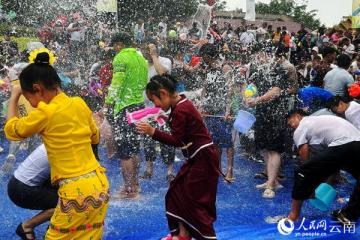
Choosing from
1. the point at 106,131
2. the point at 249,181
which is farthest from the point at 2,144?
the point at 249,181

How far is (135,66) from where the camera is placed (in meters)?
5.72

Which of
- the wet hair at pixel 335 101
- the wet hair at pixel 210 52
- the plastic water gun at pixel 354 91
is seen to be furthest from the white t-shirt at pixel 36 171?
the plastic water gun at pixel 354 91

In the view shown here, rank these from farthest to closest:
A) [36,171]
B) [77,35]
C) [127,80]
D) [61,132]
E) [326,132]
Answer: [77,35] → [127,80] → [326,132] → [36,171] → [61,132]

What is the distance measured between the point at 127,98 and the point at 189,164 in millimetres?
1942

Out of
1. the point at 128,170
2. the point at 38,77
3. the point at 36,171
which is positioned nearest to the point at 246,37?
the point at 128,170

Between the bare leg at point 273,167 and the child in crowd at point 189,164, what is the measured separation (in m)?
2.29

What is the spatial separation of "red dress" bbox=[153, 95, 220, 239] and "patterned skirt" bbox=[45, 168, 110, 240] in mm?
1034

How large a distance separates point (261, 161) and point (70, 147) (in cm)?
541

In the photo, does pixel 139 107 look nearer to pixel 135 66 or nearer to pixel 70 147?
pixel 135 66

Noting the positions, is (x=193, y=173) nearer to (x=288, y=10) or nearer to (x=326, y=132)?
(x=326, y=132)

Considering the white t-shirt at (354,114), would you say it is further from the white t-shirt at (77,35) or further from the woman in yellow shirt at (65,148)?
the white t-shirt at (77,35)

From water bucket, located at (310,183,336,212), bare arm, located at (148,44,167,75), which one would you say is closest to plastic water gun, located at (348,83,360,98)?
water bucket, located at (310,183,336,212)

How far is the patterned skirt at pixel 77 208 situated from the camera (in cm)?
295

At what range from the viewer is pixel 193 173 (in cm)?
400
